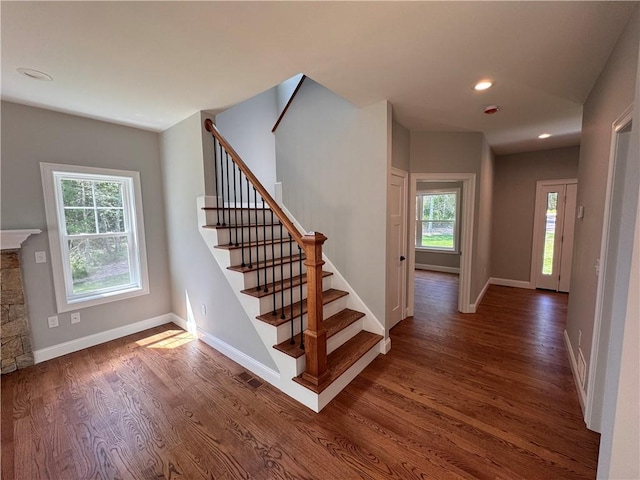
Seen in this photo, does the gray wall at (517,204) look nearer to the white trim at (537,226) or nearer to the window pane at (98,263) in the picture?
the white trim at (537,226)

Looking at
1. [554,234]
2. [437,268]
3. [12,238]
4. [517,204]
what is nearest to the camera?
[12,238]

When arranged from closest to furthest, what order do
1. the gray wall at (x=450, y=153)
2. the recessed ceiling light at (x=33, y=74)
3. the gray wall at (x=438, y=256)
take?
the recessed ceiling light at (x=33, y=74)
the gray wall at (x=450, y=153)
the gray wall at (x=438, y=256)

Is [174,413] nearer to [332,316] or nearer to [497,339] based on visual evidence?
[332,316]

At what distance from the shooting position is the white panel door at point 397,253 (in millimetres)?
3057

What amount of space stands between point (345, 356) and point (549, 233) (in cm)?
471

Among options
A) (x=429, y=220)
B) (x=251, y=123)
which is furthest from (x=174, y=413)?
(x=429, y=220)

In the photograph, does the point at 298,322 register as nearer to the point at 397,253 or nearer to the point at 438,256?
the point at 397,253

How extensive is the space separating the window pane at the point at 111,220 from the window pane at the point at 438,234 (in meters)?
6.16

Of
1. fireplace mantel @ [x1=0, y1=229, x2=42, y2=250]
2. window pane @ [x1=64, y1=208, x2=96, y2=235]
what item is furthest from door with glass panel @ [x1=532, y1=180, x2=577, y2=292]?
fireplace mantel @ [x1=0, y1=229, x2=42, y2=250]

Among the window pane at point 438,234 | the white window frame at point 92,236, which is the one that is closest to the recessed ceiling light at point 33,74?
the white window frame at point 92,236

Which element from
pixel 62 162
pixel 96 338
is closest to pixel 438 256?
pixel 96 338

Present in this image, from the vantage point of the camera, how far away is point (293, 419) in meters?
1.88

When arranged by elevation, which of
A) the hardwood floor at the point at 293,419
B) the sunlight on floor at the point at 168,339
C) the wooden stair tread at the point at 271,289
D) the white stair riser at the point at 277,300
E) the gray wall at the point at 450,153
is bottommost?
the hardwood floor at the point at 293,419

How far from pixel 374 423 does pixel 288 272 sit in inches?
61.7
